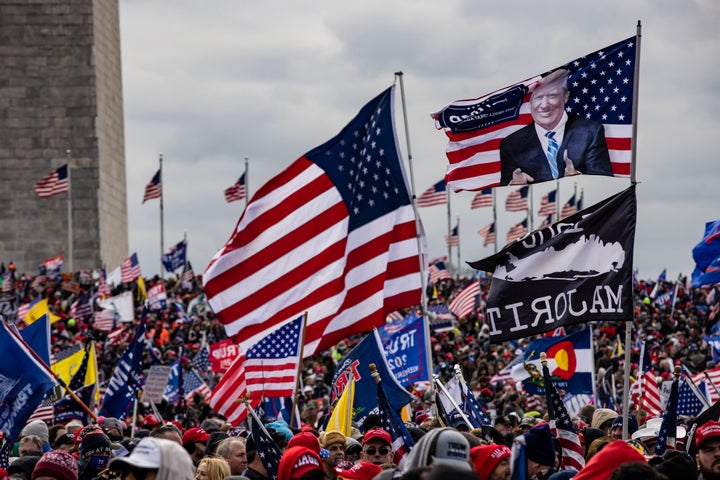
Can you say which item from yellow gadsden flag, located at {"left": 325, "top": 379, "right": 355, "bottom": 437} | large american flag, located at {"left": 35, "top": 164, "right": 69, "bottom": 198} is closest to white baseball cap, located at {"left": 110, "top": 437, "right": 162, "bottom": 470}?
yellow gadsden flag, located at {"left": 325, "top": 379, "right": 355, "bottom": 437}

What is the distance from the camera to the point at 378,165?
13.5 meters

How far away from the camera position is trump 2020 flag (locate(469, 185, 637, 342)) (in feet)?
32.3

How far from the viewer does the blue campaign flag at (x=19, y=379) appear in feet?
40.0

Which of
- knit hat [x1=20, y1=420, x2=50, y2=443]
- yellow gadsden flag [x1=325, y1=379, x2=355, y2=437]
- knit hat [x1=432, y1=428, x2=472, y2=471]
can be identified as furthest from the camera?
knit hat [x1=20, y1=420, x2=50, y2=443]

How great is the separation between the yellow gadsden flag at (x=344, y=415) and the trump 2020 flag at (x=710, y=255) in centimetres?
462

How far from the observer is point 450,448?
6.07 meters

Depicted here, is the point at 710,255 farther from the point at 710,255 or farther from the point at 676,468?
the point at 676,468

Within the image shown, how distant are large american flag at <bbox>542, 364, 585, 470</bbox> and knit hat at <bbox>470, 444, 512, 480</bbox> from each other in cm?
116

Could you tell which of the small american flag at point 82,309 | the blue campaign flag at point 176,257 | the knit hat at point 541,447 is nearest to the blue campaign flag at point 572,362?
the knit hat at point 541,447

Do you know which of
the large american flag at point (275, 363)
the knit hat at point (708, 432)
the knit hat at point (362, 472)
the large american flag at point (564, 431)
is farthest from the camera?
the large american flag at point (275, 363)

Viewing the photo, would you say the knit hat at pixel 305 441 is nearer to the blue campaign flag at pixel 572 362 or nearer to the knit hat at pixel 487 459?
the knit hat at pixel 487 459

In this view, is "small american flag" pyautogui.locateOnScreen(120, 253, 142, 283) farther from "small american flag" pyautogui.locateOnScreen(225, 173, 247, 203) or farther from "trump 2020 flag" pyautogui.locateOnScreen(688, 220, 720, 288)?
"trump 2020 flag" pyautogui.locateOnScreen(688, 220, 720, 288)

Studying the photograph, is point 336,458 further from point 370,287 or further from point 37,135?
point 37,135

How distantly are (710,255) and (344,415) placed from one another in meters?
4.96
